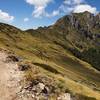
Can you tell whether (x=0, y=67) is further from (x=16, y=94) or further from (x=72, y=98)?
(x=72, y=98)

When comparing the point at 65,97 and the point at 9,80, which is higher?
the point at 9,80

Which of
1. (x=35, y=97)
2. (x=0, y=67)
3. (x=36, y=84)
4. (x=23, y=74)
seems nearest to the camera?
(x=35, y=97)

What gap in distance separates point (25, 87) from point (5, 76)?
21.1 ft

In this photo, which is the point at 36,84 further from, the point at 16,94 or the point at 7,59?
the point at 7,59

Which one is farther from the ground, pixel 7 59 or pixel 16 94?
pixel 7 59

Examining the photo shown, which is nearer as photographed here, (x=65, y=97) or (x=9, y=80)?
(x=65, y=97)

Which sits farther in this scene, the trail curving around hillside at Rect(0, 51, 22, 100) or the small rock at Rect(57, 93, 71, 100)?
the trail curving around hillside at Rect(0, 51, 22, 100)

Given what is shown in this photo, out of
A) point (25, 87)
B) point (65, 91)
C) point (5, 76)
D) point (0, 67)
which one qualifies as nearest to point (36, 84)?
point (25, 87)

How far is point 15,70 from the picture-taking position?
4338cm

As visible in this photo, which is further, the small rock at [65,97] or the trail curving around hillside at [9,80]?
the trail curving around hillside at [9,80]

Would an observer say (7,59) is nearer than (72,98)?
No

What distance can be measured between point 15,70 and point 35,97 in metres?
9.90

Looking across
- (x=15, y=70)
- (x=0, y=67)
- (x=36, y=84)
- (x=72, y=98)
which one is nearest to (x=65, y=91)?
(x=72, y=98)

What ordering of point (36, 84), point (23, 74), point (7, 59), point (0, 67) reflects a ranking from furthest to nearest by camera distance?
point (7, 59) < point (0, 67) < point (23, 74) < point (36, 84)
